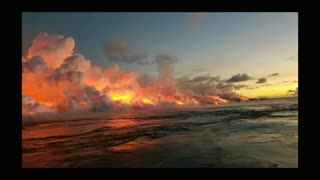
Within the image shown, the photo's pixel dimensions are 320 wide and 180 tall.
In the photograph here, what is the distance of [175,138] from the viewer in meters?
4.39

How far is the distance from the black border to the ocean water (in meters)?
0.06

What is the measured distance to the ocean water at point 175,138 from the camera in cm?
429

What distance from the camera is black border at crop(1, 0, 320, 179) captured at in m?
4.25

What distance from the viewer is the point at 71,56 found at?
14.2ft

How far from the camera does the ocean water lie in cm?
429
